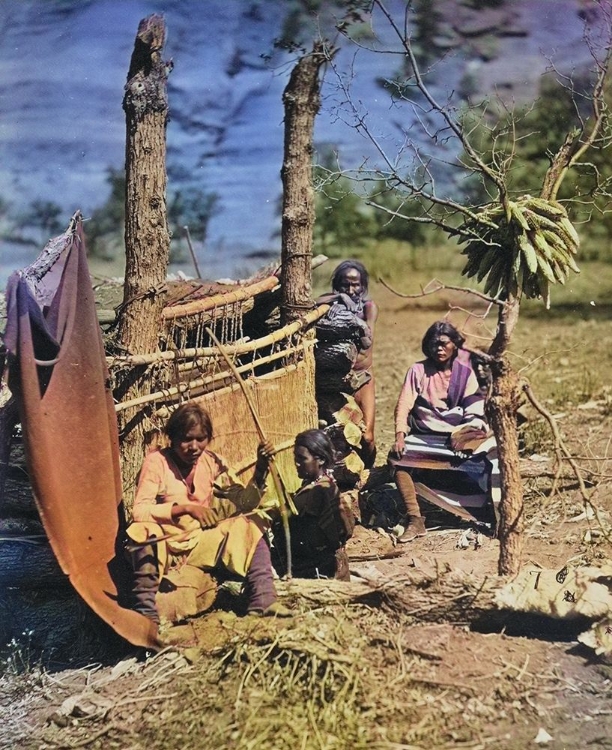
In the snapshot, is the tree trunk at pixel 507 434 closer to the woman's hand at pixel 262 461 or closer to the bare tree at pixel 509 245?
the bare tree at pixel 509 245

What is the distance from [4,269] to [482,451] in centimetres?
320

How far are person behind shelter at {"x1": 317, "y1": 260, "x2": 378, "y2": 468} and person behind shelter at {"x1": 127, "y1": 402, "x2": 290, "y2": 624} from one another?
5.79 ft

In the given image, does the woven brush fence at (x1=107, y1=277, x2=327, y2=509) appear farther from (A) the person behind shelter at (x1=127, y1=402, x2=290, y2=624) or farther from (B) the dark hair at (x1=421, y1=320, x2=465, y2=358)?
(B) the dark hair at (x1=421, y1=320, x2=465, y2=358)

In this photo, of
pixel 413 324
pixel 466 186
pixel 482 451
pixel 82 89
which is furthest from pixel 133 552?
pixel 413 324

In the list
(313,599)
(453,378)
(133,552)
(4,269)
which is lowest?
(313,599)

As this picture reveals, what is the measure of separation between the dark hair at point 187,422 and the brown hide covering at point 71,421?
0.78 ft

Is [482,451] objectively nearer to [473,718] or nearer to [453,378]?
[453,378]

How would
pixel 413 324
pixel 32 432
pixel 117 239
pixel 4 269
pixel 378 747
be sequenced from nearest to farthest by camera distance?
pixel 378 747 < pixel 32 432 < pixel 4 269 < pixel 117 239 < pixel 413 324

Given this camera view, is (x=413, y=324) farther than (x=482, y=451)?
Yes

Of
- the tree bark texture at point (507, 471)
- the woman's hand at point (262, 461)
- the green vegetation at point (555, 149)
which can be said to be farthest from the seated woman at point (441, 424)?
the green vegetation at point (555, 149)

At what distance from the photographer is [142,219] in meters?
3.44

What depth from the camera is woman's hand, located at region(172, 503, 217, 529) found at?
10.2 feet

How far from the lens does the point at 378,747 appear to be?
8.13 ft

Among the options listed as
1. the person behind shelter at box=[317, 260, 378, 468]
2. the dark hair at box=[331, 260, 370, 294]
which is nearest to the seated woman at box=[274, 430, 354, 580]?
the person behind shelter at box=[317, 260, 378, 468]
